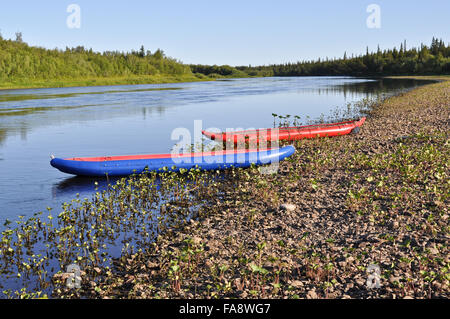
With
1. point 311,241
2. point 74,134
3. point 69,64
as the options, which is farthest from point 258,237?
point 69,64

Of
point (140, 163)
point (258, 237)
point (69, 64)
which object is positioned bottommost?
point (258, 237)

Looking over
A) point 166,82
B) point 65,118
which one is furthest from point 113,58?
point 65,118

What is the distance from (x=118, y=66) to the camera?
13412 centimetres

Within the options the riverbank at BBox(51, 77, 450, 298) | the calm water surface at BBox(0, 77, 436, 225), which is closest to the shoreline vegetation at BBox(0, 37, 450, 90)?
the calm water surface at BBox(0, 77, 436, 225)

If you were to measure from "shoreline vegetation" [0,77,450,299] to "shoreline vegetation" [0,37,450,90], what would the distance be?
85.8 meters

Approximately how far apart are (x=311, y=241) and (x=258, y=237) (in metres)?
1.32

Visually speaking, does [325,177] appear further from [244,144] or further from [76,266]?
[76,266]

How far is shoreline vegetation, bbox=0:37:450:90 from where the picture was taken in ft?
305

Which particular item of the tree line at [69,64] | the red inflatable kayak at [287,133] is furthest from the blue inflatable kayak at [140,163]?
the tree line at [69,64]

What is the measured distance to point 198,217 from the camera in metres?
11.4

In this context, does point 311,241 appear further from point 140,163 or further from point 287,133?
point 287,133

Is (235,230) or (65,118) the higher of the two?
(65,118)

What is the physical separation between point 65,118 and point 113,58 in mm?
110855

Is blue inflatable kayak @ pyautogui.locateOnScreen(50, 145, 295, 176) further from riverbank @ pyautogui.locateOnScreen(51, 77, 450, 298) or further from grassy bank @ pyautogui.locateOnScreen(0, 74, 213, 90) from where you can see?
grassy bank @ pyautogui.locateOnScreen(0, 74, 213, 90)
